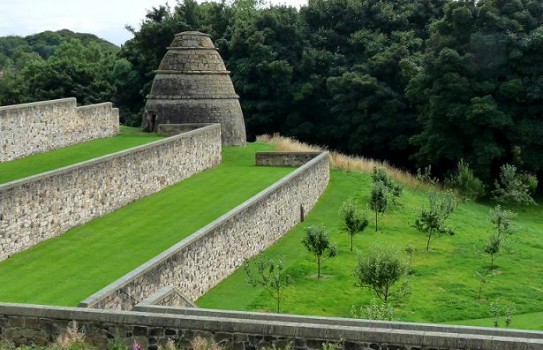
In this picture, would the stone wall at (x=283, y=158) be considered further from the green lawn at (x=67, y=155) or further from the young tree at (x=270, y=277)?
the young tree at (x=270, y=277)

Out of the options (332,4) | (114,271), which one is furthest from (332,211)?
(332,4)

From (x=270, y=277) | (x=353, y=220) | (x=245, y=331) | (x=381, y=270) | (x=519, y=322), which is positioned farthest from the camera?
(x=353, y=220)

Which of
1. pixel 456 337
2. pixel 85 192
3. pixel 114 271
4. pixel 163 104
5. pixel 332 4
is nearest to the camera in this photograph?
pixel 456 337

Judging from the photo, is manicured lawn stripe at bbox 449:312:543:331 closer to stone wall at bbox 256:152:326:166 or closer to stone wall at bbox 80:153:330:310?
stone wall at bbox 80:153:330:310

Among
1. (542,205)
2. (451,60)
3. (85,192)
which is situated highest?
(451,60)

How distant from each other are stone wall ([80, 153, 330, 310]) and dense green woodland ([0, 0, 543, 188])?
1417 centimetres

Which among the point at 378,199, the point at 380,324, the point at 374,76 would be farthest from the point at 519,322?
the point at 374,76

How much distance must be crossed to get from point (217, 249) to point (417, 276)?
17.6 ft

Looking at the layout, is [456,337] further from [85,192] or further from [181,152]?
[181,152]

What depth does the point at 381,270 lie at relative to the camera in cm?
1788

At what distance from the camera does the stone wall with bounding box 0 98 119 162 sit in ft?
93.2

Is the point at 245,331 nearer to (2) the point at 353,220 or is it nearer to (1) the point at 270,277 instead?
(1) the point at 270,277

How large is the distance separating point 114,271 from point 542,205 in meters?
25.6

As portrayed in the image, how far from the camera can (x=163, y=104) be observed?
38.4 metres
